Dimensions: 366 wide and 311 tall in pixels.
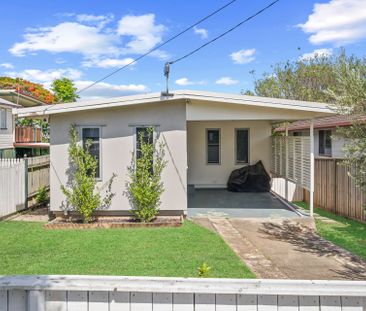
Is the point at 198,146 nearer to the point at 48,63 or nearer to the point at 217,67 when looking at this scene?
the point at 217,67

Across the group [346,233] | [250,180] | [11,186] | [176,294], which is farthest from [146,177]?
[176,294]

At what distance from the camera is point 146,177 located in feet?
30.5

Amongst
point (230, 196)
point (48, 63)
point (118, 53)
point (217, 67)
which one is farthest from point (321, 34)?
point (48, 63)

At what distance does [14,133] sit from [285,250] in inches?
774

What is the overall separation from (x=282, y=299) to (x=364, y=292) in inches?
19.4

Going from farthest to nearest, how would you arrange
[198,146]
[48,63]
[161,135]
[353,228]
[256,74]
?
[256,74], [48,63], [198,146], [161,135], [353,228]

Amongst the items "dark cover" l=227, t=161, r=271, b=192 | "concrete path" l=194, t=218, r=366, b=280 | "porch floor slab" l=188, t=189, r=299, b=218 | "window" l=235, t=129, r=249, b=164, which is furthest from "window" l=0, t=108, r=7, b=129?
"concrete path" l=194, t=218, r=366, b=280

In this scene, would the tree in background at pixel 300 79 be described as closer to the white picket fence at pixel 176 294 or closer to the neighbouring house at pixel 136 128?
the neighbouring house at pixel 136 128

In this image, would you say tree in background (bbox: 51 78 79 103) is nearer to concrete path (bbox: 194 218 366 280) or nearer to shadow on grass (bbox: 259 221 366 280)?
concrete path (bbox: 194 218 366 280)

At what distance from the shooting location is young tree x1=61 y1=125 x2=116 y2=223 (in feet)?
30.5

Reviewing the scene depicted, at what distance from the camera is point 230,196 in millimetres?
13039

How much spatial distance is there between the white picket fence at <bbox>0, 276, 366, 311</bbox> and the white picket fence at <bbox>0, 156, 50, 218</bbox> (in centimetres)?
907

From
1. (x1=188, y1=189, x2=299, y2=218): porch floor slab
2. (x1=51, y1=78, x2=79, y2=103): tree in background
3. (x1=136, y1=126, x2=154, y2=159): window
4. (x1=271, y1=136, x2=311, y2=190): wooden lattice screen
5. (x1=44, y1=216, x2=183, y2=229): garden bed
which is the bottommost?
(x1=44, y1=216, x2=183, y2=229): garden bed

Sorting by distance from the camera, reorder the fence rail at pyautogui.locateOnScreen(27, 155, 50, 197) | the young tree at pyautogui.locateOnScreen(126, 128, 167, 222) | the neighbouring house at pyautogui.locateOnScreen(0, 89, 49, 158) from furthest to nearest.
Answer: the neighbouring house at pyautogui.locateOnScreen(0, 89, 49, 158), the fence rail at pyautogui.locateOnScreen(27, 155, 50, 197), the young tree at pyautogui.locateOnScreen(126, 128, 167, 222)
